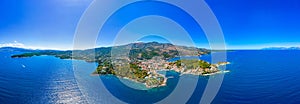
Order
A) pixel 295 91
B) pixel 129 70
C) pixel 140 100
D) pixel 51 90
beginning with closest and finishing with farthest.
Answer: pixel 140 100
pixel 295 91
pixel 51 90
pixel 129 70

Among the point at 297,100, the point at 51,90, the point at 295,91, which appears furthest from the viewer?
the point at 51,90

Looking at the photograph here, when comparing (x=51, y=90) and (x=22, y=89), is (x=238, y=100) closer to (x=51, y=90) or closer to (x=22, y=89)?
(x=51, y=90)

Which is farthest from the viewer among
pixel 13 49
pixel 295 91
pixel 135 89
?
pixel 13 49

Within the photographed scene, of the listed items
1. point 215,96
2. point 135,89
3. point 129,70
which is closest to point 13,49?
point 129,70

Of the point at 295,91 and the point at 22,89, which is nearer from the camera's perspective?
the point at 295,91

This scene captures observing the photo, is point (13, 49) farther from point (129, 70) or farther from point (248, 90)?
point (248, 90)

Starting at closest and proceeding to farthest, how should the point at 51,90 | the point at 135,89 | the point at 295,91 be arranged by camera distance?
the point at 295,91, the point at 51,90, the point at 135,89

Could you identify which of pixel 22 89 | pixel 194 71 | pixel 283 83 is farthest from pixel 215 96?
pixel 22 89

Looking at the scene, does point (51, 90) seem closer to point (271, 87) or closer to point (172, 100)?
point (172, 100)

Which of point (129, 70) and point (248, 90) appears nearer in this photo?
point (248, 90)
